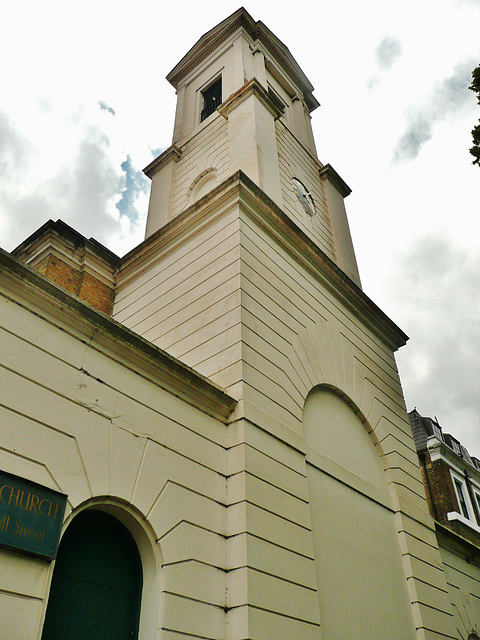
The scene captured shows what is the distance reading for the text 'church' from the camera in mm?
6211

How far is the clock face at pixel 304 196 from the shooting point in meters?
15.2

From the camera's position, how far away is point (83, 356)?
7082 millimetres

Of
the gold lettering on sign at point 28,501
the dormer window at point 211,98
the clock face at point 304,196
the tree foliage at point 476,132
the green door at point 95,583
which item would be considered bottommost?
the green door at point 95,583

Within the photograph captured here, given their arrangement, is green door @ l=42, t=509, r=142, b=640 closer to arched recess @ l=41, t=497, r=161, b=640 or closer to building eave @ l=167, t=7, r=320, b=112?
arched recess @ l=41, t=497, r=161, b=640

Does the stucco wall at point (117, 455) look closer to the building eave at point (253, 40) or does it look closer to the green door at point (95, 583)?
the green door at point (95, 583)

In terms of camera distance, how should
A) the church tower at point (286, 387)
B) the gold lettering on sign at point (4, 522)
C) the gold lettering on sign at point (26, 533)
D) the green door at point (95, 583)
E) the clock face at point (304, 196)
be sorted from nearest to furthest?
the gold lettering on sign at point (4, 522)
the gold lettering on sign at point (26, 533)
the green door at point (95, 583)
the church tower at point (286, 387)
the clock face at point (304, 196)

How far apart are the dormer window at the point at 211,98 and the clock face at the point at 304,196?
445cm

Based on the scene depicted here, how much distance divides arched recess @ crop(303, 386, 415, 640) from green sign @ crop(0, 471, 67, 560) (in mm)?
4340

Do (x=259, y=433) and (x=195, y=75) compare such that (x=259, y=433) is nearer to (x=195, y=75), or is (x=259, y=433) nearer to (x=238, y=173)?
(x=238, y=173)

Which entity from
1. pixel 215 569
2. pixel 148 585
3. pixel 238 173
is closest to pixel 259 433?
pixel 215 569

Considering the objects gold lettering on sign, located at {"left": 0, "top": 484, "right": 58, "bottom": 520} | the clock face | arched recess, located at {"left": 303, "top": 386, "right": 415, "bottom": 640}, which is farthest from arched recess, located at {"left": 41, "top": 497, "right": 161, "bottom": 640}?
the clock face

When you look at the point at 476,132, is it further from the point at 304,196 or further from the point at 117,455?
the point at 117,455

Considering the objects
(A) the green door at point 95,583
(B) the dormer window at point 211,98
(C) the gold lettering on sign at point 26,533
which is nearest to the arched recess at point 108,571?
(A) the green door at point 95,583

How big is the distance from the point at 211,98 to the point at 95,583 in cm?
1659
